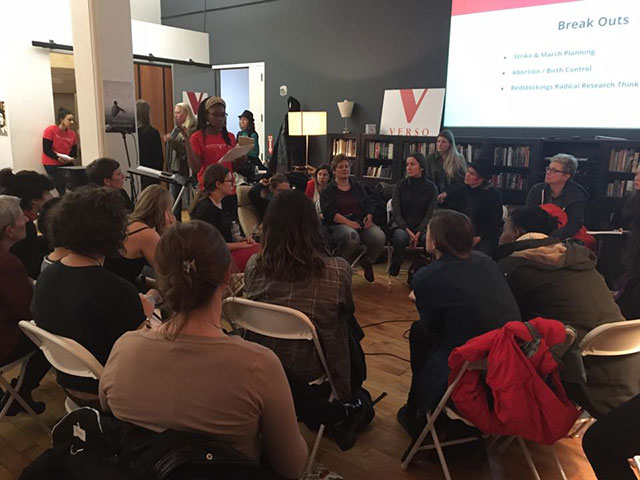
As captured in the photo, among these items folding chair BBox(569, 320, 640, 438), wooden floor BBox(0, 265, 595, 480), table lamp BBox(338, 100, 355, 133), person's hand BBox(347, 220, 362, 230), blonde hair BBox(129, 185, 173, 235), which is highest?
table lamp BBox(338, 100, 355, 133)

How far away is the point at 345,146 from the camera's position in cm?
732

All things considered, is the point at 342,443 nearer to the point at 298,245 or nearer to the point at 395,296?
the point at 298,245

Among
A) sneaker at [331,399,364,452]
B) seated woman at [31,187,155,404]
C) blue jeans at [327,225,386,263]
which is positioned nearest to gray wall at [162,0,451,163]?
blue jeans at [327,225,386,263]

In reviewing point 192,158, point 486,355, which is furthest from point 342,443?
point 192,158

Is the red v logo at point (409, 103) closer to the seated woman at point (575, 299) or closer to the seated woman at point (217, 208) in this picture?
the seated woman at point (217, 208)

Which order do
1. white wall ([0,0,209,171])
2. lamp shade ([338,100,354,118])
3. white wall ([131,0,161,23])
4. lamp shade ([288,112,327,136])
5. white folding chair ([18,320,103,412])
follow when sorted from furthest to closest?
white wall ([131,0,161,23])
lamp shade ([338,100,354,118])
lamp shade ([288,112,327,136])
white wall ([0,0,209,171])
white folding chair ([18,320,103,412])

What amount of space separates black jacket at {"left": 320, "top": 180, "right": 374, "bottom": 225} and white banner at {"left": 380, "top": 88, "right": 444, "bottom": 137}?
2.10m

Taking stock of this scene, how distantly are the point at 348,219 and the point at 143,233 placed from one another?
8.46 ft

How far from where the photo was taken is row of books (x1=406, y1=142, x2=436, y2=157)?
632 cm

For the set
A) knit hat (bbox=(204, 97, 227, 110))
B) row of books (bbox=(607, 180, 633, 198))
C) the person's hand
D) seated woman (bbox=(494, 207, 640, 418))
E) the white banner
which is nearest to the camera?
seated woman (bbox=(494, 207, 640, 418))

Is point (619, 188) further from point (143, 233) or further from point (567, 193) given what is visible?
point (143, 233)

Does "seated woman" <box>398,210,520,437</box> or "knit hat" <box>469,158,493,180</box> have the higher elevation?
"knit hat" <box>469,158,493,180</box>

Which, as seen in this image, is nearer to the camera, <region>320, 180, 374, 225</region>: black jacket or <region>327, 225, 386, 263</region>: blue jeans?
<region>327, 225, 386, 263</region>: blue jeans

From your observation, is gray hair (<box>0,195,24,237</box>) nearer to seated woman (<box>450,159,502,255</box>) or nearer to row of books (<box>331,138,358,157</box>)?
seated woman (<box>450,159,502,255</box>)
